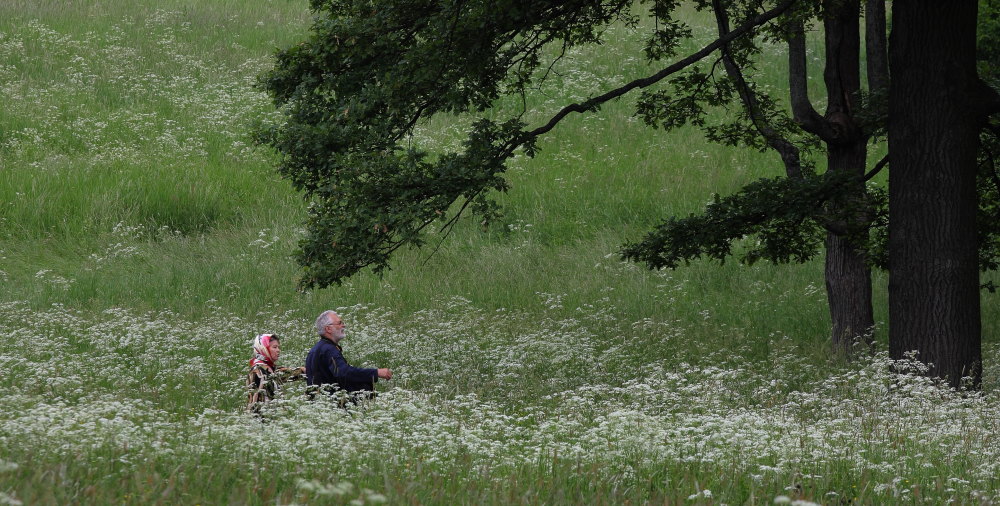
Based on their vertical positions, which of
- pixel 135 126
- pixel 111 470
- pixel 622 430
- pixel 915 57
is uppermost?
pixel 135 126

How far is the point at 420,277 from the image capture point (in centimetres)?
2025

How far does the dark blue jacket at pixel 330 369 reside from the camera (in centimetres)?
961

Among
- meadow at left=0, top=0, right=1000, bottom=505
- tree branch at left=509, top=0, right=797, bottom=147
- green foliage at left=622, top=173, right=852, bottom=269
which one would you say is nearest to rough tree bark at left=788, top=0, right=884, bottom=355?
green foliage at left=622, top=173, right=852, bottom=269

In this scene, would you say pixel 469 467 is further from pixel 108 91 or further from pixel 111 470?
pixel 108 91

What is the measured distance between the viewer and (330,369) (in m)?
9.72

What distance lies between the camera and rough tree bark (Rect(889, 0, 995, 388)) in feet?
35.7

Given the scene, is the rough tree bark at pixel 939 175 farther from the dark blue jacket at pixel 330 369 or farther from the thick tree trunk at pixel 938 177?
the dark blue jacket at pixel 330 369

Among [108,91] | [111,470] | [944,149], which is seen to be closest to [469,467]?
[111,470]

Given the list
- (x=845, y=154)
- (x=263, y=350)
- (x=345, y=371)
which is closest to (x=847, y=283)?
(x=845, y=154)

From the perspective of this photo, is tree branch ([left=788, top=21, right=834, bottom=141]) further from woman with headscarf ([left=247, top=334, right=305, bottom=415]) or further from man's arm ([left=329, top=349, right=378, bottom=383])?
woman with headscarf ([left=247, top=334, right=305, bottom=415])

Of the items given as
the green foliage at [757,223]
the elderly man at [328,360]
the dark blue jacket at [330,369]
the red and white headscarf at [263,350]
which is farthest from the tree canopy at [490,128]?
the red and white headscarf at [263,350]

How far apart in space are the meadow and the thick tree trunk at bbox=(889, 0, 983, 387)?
0.83 meters

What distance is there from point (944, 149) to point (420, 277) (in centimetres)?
1133

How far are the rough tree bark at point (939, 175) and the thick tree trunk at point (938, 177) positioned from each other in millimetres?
11
